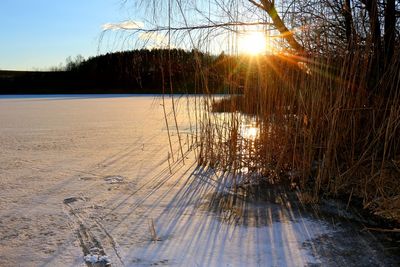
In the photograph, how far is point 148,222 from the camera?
5.77 ft

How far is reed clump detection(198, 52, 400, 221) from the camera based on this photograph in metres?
2.08

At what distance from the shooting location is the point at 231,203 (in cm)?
206

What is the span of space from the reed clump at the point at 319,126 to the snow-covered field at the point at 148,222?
27 cm

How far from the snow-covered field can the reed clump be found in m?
0.27

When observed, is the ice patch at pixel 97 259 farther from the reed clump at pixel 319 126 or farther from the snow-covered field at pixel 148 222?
the reed clump at pixel 319 126

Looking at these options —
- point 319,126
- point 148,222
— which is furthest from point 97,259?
point 319,126

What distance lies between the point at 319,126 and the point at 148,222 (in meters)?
1.11

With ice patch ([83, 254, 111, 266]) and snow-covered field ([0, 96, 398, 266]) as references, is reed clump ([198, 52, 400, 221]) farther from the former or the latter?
ice patch ([83, 254, 111, 266])

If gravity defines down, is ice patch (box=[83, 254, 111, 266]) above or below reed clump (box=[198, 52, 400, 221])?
below

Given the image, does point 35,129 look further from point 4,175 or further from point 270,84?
point 270,84

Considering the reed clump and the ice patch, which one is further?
the reed clump

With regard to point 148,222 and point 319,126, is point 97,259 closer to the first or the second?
point 148,222

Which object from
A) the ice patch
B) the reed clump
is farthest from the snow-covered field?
the reed clump

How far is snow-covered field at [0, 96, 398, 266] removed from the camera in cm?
142
